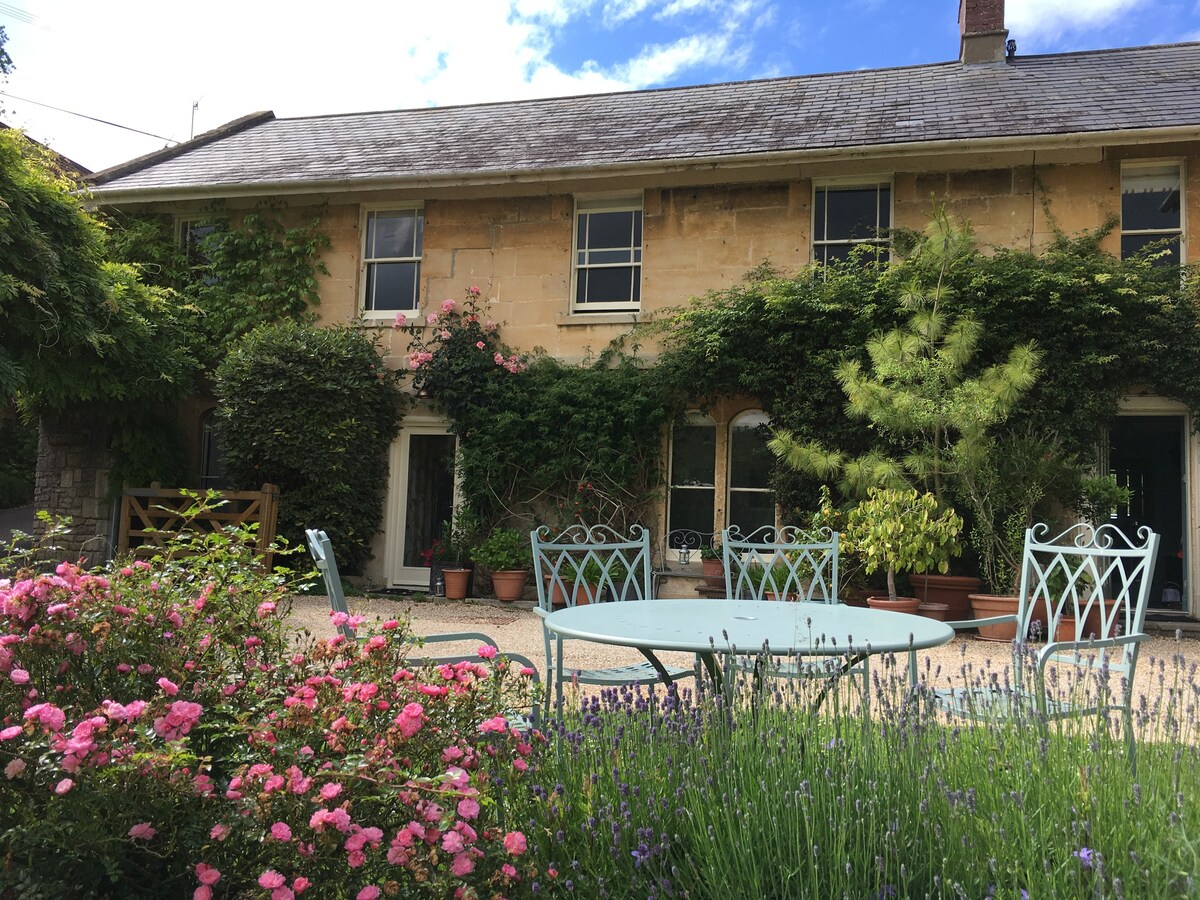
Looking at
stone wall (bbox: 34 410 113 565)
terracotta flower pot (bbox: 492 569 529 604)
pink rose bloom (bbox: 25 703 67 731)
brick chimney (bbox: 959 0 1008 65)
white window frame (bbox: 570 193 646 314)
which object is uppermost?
brick chimney (bbox: 959 0 1008 65)

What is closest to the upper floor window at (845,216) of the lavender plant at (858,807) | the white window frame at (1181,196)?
the white window frame at (1181,196)

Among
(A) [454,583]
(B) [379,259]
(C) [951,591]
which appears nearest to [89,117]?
(B) [379,259]

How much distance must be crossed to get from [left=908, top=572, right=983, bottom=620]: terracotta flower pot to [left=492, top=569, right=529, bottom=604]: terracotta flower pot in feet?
13.2

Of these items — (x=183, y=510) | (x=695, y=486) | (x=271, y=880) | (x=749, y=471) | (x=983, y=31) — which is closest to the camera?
(x=271, y=880)

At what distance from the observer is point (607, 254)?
9.78 metres

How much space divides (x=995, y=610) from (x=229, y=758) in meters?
6.67

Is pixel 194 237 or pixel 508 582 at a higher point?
pixel 194 237

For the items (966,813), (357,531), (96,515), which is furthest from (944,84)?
(96,515)

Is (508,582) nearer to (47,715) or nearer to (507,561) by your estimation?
(507,561)

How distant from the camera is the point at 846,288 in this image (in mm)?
8289

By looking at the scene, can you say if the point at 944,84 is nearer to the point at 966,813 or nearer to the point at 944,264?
the point at 944,264

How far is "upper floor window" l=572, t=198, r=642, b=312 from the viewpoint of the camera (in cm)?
970

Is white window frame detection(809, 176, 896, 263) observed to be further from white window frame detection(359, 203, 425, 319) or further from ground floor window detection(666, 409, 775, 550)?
white window frame detection(359, 203, 425, 319)

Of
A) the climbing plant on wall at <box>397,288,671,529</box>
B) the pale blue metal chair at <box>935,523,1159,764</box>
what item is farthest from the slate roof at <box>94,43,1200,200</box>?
the pale blue metal chair at <box>935,523,1159,764</box>
